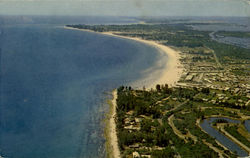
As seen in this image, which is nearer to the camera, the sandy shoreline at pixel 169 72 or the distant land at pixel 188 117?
the distant land at pixel 188 117

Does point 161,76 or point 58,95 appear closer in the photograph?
point 58,95

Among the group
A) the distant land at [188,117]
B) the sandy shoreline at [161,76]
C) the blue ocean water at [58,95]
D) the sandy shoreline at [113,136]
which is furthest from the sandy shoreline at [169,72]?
the sandy shoreline at [113,136]

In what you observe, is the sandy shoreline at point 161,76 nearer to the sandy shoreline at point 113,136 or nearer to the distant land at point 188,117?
the sandy shoreline at point 113,136

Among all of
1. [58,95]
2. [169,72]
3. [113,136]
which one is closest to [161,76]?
[169,72]

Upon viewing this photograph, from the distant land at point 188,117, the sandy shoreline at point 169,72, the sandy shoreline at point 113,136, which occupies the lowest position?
the sandy shoreline at point 113,136

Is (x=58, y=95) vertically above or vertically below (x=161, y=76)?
below

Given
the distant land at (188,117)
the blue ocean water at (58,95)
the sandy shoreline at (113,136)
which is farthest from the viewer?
the blue ocean water at (58,95)

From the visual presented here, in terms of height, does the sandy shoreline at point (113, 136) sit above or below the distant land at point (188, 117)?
below

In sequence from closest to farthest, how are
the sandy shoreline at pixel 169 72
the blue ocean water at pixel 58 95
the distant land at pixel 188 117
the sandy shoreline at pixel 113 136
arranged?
the sandy shoreline at pixel 113 136 < the distant land at pixel 188 117 < the blue ocean water at pixel 58 95 < the sandy shoreline at pixel 169 72

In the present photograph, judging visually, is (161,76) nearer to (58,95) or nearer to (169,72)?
(169,72)
